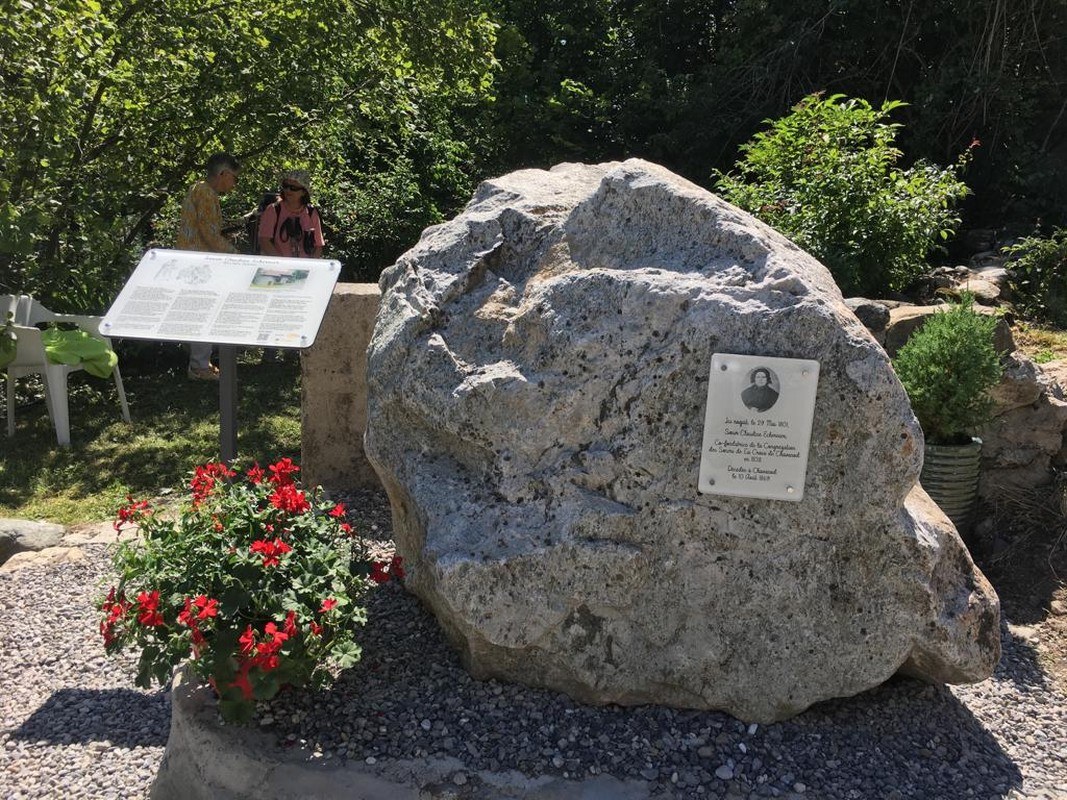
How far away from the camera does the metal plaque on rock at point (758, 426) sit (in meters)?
2.57

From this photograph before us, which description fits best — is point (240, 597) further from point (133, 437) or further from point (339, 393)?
point (133, 437)

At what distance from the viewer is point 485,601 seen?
2703 mm

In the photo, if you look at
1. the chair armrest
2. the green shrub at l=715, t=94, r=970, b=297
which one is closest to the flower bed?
the green shrub at l=715, t=94, r=970, b=297

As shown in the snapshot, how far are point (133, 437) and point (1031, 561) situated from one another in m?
5.73

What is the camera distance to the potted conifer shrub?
411 cm

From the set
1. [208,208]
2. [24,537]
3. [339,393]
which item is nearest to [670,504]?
[339,393]

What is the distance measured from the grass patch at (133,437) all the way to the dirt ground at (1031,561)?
4.21 m

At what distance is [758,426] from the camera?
260cm

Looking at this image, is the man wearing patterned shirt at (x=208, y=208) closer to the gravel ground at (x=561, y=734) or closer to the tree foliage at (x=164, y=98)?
the tree foliage at (x=164, y=98)

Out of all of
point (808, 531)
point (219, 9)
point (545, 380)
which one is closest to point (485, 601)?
point (545, 380)

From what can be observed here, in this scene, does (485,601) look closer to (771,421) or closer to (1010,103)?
(771,421)

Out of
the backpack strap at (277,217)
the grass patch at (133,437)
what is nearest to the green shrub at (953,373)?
the grass patch at (133,437)

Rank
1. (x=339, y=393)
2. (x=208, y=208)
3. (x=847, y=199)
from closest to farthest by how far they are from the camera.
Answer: (x=339, y=393)
(x=847, y=199)
(x=208, y=208)

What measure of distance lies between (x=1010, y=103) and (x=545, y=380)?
8.09 m
